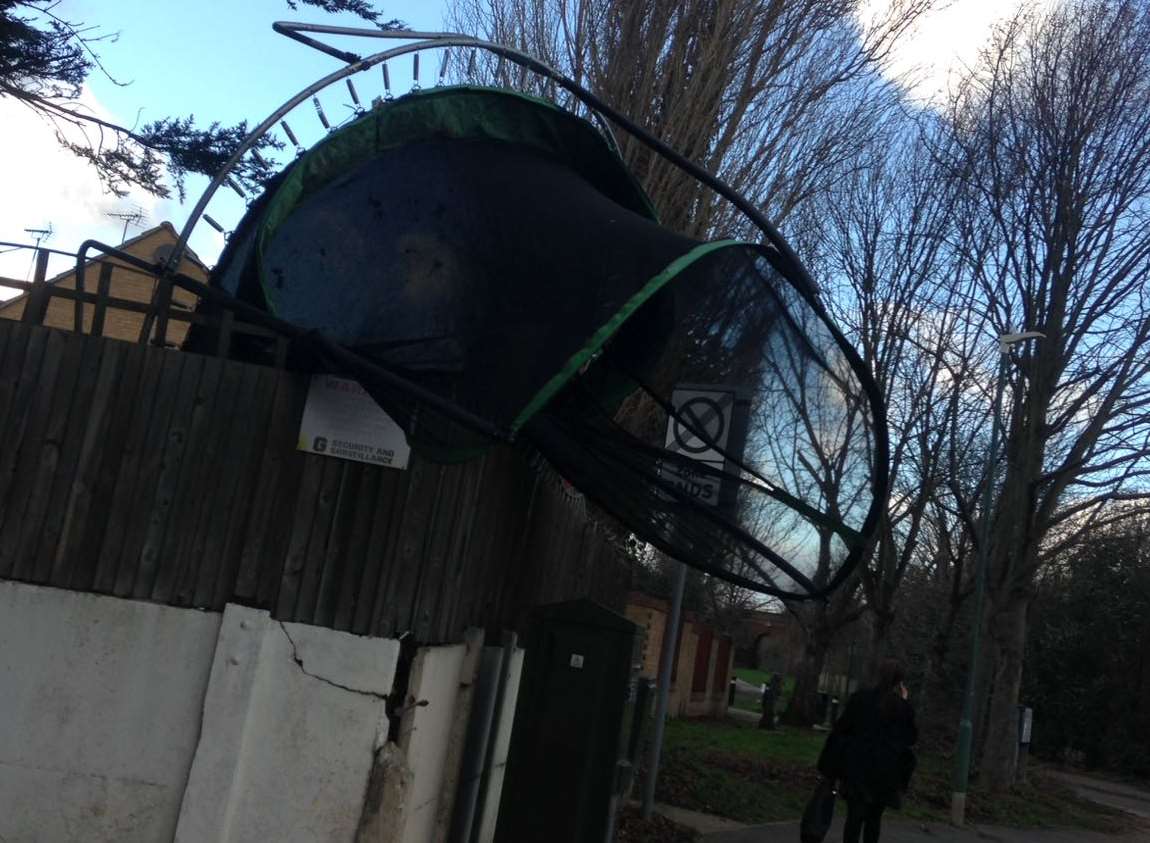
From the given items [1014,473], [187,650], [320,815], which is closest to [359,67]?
→ [187,650]

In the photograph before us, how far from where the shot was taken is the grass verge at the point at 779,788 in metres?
12.2

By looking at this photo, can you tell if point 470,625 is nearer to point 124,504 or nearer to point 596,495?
point 596,495

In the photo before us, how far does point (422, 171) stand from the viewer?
19.4ft

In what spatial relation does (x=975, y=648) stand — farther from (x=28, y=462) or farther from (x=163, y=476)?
(x=28, y=462)

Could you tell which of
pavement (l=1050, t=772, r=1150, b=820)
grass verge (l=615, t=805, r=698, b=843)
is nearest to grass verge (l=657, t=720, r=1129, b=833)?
pavement (l=1050, t=772, r=1150, b=820)

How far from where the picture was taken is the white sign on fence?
5613 millimetres

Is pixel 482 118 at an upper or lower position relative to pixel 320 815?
upper

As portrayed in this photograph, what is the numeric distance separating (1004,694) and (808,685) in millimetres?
9663

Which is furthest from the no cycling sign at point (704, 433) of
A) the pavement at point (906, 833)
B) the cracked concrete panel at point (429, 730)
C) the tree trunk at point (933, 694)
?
the tree trunk at point (933, 694)

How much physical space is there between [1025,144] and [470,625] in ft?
51.1

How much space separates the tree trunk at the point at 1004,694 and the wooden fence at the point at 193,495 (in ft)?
54.5

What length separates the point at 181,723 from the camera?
5445 mm

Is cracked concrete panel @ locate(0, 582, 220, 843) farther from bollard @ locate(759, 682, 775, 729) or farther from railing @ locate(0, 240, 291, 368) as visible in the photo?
bollard @ locate(759, 682, 775, 729)

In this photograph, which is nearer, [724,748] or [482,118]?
[482,118]
